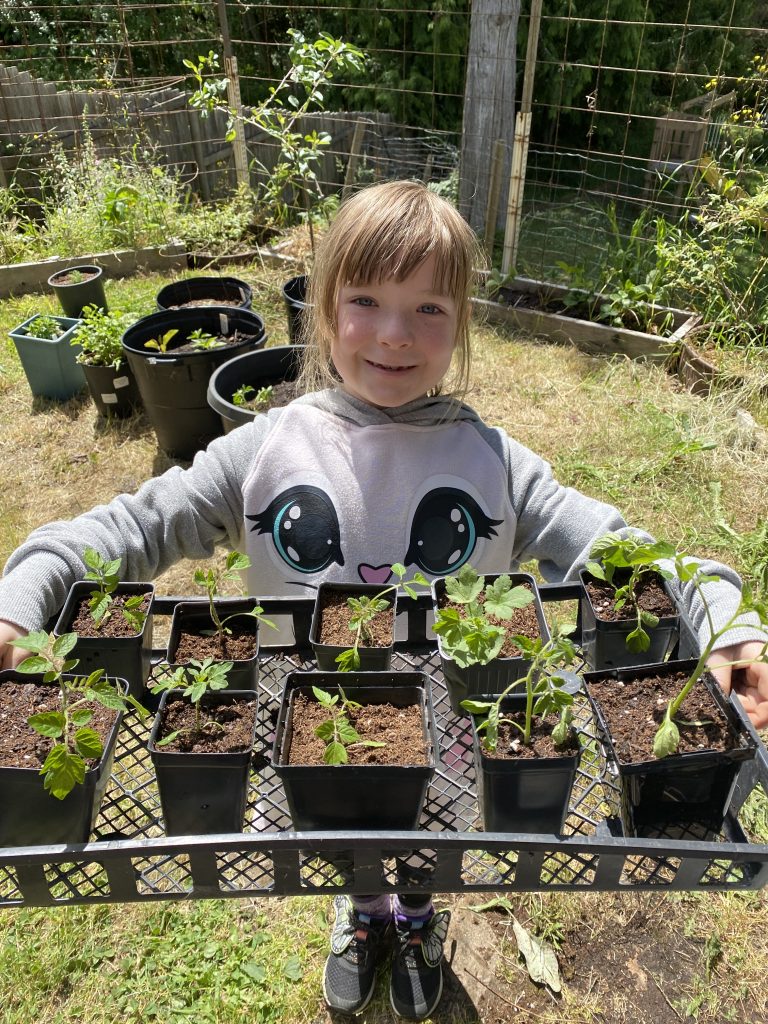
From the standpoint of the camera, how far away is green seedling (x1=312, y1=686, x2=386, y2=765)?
2.95 feet

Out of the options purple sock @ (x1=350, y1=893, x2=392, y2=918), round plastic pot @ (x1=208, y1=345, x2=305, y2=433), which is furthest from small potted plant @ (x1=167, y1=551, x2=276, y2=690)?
round plastic pot @ (x1=208, y1=345, x2=305, y2=433)

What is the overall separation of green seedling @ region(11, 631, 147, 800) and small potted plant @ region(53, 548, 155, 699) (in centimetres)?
8

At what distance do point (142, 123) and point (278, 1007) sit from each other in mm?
6545

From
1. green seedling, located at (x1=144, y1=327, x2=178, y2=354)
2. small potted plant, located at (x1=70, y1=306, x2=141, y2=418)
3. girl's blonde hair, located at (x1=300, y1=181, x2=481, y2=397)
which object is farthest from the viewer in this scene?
→ small potted plant, located at (x1=70, y1=306, x2=141, y2=418)

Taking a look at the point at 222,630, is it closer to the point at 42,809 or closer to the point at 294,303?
the point at 42,809

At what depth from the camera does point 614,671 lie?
1086 mm

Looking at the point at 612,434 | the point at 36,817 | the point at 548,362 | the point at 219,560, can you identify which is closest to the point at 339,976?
the point at 36,817

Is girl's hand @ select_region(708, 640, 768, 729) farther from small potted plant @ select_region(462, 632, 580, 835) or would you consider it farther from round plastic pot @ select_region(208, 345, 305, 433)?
round plastic pot @ select_region(208, 345, 305, 433)

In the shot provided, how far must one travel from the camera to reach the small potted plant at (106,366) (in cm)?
388

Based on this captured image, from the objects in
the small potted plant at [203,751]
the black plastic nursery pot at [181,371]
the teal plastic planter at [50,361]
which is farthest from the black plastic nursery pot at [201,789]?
the teal plastic planter at [50,361]

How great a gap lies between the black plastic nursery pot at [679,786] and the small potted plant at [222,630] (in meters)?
0.53

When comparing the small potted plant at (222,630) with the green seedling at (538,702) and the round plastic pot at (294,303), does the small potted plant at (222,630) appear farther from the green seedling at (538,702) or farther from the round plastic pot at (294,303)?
the round plastic pot at (294,303)

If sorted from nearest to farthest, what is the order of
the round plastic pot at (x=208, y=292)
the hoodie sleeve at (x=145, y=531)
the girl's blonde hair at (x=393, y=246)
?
the hoodie sleeve at (x=145, y=531)
the girl's blonde hair at (x=393, y=246)
the round plastic pot at (x=208, y=292)

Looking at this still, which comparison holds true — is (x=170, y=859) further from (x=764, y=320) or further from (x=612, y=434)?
(x=764, y=320)
